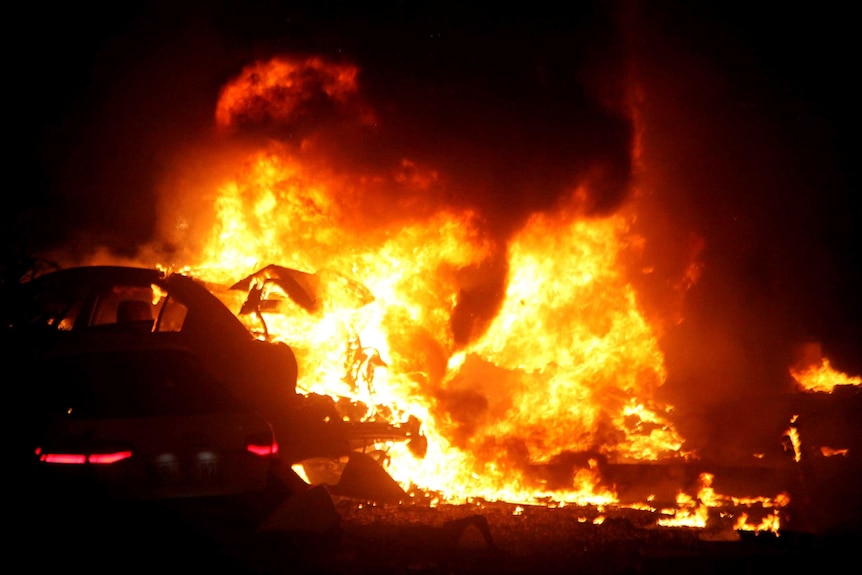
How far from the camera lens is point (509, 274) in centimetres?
1429

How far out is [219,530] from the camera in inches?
226

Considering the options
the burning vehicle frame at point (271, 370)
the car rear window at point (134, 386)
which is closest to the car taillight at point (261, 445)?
the car rear window at point (134, 386)

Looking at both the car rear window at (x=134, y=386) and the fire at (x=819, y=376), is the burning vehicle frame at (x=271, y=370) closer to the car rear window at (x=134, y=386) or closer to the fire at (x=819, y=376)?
the car rear window at (x=134, y=386)

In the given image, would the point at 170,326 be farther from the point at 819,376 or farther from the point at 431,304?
the point at 819,376

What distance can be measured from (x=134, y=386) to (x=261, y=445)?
3.91 feet

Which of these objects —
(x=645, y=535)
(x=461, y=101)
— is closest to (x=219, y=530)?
(x=645, y=535)

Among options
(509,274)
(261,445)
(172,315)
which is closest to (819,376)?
(509,274)

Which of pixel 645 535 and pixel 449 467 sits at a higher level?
pixel 449 467

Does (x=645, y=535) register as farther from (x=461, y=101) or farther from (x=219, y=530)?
(x=461, y=101)

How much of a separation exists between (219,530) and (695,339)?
46.0 feet

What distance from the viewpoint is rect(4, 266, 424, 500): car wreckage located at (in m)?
8.55

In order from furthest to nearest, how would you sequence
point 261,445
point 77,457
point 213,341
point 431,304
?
point 431,304, point 213,341, point 261,445, point 77,457

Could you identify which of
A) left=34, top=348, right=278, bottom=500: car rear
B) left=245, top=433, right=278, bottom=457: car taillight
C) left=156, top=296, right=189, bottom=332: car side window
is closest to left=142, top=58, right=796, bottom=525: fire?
left=156, top=296, right=189, bottom=332: car side window

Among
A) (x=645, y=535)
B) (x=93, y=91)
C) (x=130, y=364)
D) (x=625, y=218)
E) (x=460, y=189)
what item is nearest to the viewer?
(x=130, y=364)
